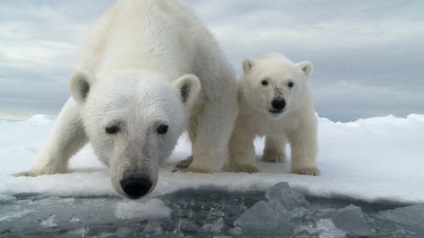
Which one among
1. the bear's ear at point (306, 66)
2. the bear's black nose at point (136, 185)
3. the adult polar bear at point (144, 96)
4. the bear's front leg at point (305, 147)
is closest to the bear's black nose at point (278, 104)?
the adult polar bear at point (144, 96)

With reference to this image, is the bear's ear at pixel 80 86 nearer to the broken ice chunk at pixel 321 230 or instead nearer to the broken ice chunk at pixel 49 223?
the broken ice chunk at pixel 49 223

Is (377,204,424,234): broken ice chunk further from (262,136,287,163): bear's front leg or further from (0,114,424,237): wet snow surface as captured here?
(262,136,287,163): bear's front leg

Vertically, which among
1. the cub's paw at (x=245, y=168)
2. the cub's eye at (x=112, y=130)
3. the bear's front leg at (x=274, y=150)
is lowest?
the cub's paw at (x=245, y=168)

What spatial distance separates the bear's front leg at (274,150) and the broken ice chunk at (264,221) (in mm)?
3204

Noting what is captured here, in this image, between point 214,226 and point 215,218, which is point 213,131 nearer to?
point 215,218

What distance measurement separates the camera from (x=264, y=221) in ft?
10.8

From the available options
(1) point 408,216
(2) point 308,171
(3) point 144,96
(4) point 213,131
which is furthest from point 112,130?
(2) point 308,171

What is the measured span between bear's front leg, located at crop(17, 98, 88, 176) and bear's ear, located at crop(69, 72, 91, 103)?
42.8 inches

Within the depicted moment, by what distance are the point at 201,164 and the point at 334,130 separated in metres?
6.70

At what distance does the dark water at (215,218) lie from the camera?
3.06 metres

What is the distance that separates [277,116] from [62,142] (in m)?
2.27

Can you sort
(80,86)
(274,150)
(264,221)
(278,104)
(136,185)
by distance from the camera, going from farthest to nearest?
1. (274,150)
2. (278,104)
3. (80,86)
4. (264,221)
5. (136,185)

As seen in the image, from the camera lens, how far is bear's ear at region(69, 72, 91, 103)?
354cm

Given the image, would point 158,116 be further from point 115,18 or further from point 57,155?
point 57,155
